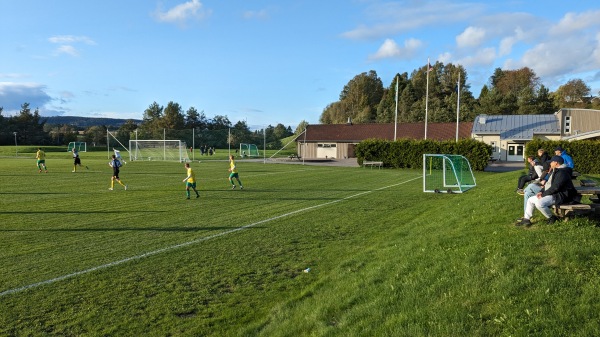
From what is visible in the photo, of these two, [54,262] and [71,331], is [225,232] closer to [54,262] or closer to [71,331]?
[54,262]

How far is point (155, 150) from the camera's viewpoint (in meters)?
47.8

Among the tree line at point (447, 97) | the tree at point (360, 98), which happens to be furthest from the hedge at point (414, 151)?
the tree at point (360, 98)

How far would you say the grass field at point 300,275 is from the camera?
4.35m

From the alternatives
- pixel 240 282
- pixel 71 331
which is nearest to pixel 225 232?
pixel 240 282

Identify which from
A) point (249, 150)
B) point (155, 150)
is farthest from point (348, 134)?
point (155, 150)

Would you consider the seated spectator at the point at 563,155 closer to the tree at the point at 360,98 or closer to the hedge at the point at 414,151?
the hedge at the point at 414,151

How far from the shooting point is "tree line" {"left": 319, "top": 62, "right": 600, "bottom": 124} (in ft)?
222

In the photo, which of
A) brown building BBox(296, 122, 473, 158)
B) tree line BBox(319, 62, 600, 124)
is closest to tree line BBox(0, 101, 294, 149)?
brown building BBox(296, 122, 473, 158)

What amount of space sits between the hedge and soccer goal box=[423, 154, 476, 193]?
3.91 feet

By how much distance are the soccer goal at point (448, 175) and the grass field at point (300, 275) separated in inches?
269

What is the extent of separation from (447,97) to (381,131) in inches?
825

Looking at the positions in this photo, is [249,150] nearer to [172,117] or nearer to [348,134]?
[348,134]

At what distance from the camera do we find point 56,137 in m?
86.7

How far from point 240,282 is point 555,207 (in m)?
5.53
